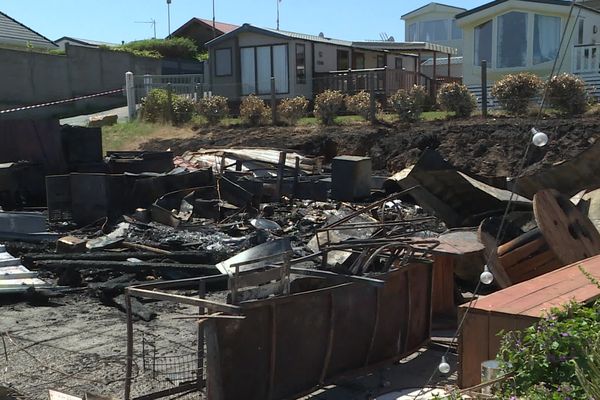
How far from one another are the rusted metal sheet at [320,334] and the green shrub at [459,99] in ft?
44.8

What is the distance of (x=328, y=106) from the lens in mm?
20562

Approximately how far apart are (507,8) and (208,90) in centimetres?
1182

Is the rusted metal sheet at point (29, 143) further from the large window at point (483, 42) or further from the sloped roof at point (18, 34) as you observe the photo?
the sloped roof at point (18, 34)

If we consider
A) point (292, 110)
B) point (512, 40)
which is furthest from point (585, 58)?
point (292, 110)

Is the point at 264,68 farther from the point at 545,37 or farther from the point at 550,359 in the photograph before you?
the point at 550,359

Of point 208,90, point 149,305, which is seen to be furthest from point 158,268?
point 208,90

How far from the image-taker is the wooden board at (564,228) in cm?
708

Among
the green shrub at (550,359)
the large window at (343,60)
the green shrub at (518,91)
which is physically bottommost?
the green shrub at (550,359)

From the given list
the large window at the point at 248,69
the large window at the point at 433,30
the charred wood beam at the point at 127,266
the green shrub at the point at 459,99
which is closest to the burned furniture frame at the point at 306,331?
the charred wood beam at the point at 127,266

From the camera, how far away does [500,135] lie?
16.5m

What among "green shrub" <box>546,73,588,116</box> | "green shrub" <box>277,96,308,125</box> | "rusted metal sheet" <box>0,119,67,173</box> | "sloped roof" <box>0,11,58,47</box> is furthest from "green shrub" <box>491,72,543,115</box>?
"sloped roof" <box>0,11,58,47</box>

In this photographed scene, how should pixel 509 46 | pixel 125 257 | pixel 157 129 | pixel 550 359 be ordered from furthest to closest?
pixel 509 46
pixel 157 129
pixel 125 257
pixel 550 359

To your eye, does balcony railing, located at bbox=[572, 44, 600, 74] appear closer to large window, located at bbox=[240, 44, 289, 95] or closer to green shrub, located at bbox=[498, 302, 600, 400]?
large window, located at bbox=[240, 44, 289, 95]

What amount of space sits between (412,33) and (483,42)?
86.3ft
